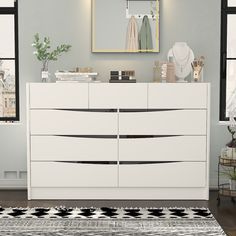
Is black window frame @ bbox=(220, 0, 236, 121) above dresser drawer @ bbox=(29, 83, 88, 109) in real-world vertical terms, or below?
above

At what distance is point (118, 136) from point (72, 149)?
16.2 inches

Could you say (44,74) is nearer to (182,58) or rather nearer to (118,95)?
(118,95)

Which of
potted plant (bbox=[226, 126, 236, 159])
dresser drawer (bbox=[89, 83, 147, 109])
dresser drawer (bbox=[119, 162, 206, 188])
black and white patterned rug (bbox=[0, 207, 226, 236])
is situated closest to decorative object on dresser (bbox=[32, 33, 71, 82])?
dresser drawer (bbox=[89, 83, 147, 109])

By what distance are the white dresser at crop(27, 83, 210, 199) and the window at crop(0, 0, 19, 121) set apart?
27.5 inches

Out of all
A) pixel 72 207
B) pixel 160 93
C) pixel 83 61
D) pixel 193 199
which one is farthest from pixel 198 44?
pixel 72 207

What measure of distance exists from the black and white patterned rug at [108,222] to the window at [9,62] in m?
1.27

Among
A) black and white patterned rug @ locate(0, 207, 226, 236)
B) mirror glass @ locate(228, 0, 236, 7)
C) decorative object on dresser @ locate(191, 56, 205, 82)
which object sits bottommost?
black and white patterned rug @ locate(0, 207, 226, 236)

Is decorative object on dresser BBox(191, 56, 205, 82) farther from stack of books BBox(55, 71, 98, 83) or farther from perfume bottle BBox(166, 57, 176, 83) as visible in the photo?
stack of books BBox(55, 71, 98, 83)

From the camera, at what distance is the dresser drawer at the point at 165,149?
175 inches

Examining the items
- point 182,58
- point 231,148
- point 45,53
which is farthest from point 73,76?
point 231,148

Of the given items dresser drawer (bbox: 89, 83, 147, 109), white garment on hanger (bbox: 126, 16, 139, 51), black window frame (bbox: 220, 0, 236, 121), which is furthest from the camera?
black window frame (bbox: 220, 0, 236, 121)

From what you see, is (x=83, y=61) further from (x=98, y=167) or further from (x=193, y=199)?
(x=193, y=199)

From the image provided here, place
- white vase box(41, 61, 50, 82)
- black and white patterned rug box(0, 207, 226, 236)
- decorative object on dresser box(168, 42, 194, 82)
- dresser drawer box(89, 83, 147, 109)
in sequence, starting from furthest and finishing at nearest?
decorative object on dresser box(168, 42, 194, 82) → white vase box(41, 61, 50, 82) → dresser drawer box(89, 83, 147, 109) → black and white patterned rug box(0, 207, 226, 236)

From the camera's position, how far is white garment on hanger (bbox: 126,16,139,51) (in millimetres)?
4824
